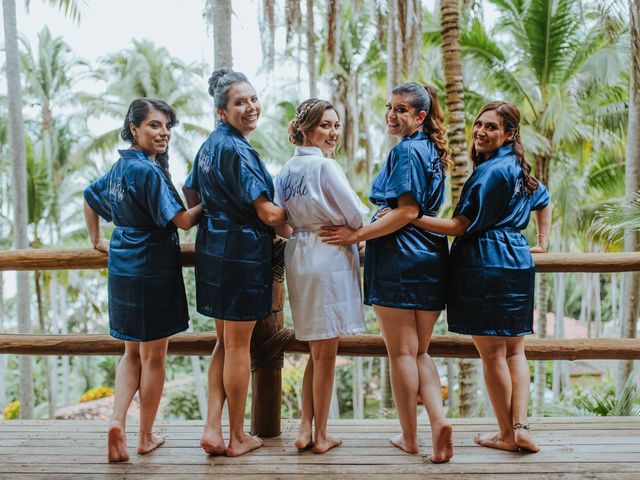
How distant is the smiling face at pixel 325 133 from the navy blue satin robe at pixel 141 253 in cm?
71

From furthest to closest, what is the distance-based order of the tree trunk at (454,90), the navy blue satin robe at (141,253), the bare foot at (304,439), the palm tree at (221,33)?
1. the palm tree at (221,33)
2. the tree trunk at (454,90)
3. the bare foot at (304,439)
4. the navy blue satin robe at (141,253)

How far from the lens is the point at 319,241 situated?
293 centimetres

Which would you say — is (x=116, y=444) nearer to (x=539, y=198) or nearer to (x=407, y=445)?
(x=407, y=445)

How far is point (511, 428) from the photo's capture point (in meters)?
3.04

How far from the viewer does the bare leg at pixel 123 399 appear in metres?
2.95

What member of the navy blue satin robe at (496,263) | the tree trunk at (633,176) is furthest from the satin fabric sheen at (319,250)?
the tree trunk at (633,176)

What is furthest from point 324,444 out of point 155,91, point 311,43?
point 155,91

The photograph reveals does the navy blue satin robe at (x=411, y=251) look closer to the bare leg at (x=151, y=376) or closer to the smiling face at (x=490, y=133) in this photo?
the smiling face at (x=490, y=133)

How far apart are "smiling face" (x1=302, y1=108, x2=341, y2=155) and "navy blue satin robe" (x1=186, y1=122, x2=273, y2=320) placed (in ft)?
0.91

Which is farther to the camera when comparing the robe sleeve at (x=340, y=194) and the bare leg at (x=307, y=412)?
the bare leg at (x=307, y=412)

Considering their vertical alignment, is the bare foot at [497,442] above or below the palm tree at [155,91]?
below

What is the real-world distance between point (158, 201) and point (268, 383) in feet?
4.15

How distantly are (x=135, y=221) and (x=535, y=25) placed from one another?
38.3ft

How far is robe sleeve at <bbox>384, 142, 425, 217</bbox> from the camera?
2.77 meters
